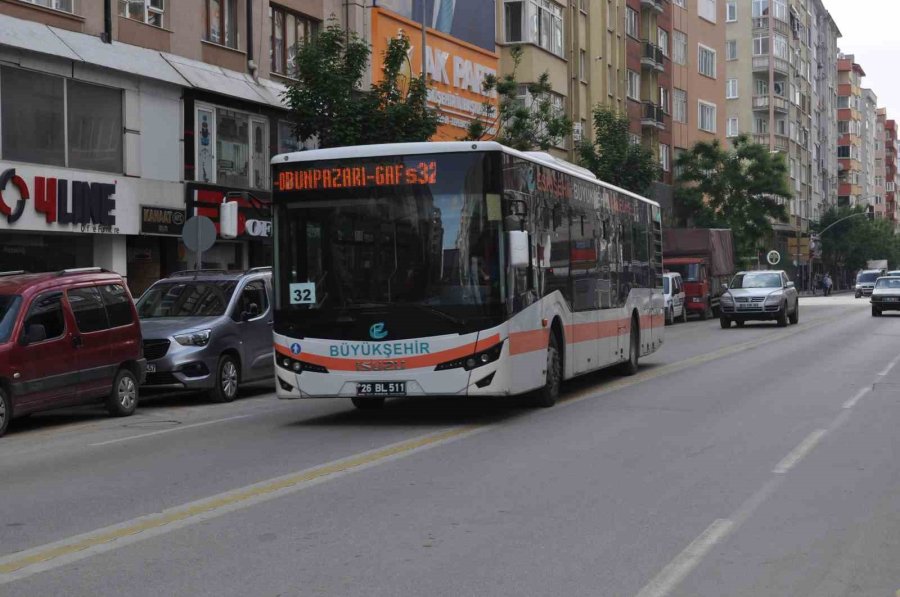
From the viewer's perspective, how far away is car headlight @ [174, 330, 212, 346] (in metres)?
18.0

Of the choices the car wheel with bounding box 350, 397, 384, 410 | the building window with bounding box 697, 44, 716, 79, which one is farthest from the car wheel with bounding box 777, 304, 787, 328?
the building window with bounding box 697, 44, 716, 79

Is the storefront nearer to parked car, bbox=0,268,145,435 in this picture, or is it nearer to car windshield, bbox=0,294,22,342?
parked car, bbox=0,268,145,435

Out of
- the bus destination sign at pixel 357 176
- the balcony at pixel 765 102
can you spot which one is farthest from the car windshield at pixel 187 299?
the balcony at pixel 765 102

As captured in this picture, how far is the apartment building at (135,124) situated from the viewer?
2452 centimetres

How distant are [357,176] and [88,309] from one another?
4330mm

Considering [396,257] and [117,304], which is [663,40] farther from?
[396,257]

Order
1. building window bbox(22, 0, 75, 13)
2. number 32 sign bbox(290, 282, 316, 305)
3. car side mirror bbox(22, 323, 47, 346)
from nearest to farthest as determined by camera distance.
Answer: number 32 sign bbox(290, 282, 316, 305)
car side mirror bbox(22, 323, 47, 346)
building window bbox(22, 0, 75, 13)

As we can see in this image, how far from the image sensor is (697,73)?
78.8 metres

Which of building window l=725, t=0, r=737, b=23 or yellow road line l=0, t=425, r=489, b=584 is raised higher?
building window l=725, t=0, r=737, b=23

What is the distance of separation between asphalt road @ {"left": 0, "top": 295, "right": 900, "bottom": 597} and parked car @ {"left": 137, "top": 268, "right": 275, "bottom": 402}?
1.38 meters

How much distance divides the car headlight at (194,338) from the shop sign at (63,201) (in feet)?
24.0

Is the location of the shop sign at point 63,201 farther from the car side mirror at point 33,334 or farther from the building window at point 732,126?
the building window at point 732,126

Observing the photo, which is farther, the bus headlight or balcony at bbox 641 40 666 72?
balcony at bbox 641 40 666 72

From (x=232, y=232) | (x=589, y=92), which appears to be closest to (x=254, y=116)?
(x=232, y=232)
